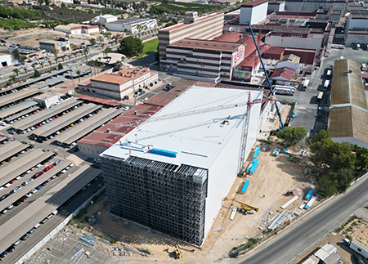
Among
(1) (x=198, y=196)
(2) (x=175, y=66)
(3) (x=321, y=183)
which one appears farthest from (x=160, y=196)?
(2) (x=175, y=66)

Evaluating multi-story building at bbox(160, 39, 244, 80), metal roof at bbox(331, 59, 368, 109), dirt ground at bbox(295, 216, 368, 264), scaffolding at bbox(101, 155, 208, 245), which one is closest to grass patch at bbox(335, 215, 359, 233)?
dirt ground at bbox(295, 216, 368, 264)

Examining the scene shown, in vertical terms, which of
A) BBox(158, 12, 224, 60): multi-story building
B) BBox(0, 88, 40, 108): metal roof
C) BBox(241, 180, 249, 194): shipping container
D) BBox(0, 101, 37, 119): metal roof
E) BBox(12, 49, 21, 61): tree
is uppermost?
BBox(158, 12, 224, 60): multi-story building

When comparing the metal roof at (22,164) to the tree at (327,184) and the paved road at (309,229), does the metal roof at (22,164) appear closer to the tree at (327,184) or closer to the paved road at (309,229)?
the paved road at (309,229)

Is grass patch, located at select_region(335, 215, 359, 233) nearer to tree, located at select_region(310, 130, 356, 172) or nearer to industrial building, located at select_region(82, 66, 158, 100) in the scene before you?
tree, located at select_region(310, 130, 356, 172)

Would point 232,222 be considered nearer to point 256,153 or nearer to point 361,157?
→ point 256,153

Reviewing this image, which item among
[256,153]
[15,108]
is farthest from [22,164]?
[256,153]

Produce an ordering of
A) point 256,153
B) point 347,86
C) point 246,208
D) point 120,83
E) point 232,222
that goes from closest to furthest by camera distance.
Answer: point 232,222 < point 246,208 < point 256,153 < point 347,86 < point 120,83

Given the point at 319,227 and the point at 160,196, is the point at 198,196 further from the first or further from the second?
the point at 319,227
